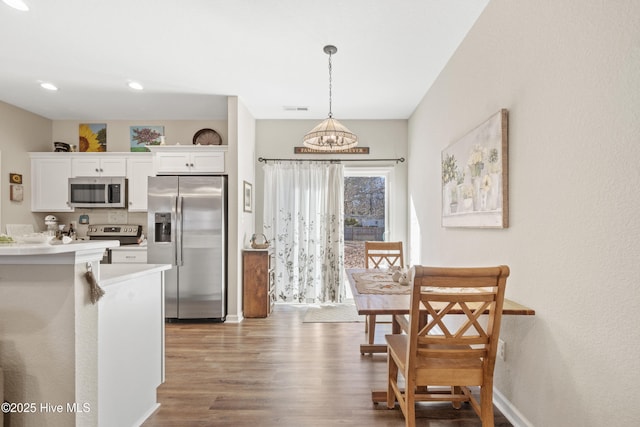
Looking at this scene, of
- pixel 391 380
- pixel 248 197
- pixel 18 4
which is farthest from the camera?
pixel 248 197

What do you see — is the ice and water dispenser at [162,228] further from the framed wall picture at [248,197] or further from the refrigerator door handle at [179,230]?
the framed wall picture at [248,197]

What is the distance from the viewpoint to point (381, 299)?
200cm

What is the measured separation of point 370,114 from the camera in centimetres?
468

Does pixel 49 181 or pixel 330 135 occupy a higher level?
pixel 330 135

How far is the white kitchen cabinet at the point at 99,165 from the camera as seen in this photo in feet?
15.1

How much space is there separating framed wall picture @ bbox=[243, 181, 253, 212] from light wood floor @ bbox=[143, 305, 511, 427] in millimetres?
1585

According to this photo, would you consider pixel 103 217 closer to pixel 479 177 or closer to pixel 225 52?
pixel 225 52

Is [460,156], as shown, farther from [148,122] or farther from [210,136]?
[148,122]

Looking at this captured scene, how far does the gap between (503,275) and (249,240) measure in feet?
11.8

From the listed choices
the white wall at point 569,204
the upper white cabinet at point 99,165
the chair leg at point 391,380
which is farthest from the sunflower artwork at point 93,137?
the white wall at point 569,204

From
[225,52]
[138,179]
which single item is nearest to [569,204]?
[225,52]

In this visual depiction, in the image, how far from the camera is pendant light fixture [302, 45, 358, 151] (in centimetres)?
274

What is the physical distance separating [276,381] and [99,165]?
4.04 meters

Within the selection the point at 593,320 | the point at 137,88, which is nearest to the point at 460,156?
the point at 593,320
